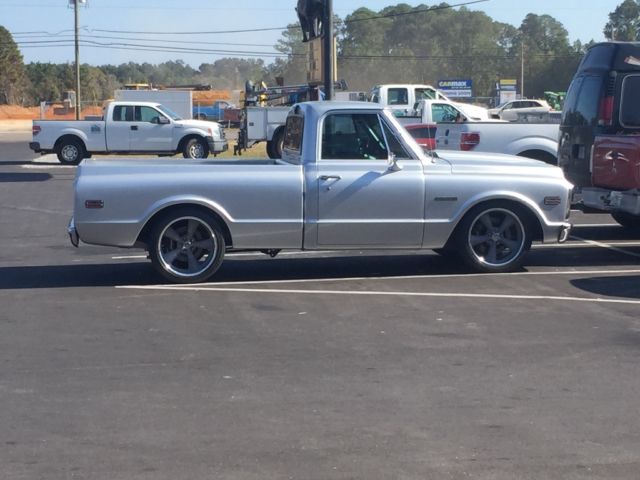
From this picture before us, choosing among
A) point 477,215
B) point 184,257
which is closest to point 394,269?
point 477,215

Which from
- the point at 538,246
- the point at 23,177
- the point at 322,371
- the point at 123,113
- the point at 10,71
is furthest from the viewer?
the point at 10,71

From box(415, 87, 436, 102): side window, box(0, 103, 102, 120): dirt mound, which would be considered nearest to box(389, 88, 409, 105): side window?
box(415, 87, 436, 102): side window

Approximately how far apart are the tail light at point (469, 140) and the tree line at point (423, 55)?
63162 millimetres

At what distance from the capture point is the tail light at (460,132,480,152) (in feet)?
58.0

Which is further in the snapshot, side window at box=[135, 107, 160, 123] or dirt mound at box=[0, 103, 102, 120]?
dirt mound at box=[0, 103, 102, 120]

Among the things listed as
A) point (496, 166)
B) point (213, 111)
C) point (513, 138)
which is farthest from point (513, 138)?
point (213, 111)

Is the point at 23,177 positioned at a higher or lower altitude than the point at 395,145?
lower

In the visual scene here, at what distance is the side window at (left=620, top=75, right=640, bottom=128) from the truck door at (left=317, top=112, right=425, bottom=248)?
4.06m

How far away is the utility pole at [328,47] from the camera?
1856 centimetres

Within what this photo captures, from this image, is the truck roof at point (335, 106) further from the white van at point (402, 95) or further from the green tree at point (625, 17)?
the green tree at point (625, 17)

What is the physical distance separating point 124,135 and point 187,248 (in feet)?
64.2

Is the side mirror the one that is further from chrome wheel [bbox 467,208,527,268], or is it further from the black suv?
the black suv

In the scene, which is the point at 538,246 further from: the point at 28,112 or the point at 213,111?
the point at 28,112

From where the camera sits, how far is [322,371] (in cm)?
705
